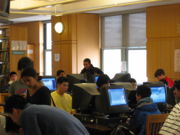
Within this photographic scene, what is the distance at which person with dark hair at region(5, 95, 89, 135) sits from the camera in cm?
243

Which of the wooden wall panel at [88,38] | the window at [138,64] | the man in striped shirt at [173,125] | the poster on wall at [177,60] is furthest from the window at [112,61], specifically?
the man in striped shirt at [173,125]

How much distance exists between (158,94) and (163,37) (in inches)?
153

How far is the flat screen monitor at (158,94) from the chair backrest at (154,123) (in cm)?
113

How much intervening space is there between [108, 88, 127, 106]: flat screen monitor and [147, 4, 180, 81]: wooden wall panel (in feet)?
14.6

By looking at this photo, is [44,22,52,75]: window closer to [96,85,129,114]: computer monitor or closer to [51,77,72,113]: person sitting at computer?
[51,77,72,113]: person sitting at computer

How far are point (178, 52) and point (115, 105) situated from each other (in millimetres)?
4718

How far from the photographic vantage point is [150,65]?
9.52 m

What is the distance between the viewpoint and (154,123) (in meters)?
4.41

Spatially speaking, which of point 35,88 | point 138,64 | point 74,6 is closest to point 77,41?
point 74,6

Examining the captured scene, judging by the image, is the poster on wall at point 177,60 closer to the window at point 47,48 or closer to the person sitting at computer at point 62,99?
the person sitting at computer at point 62,99

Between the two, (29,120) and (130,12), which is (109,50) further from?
(29,120)

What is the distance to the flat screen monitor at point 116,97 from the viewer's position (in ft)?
15.2

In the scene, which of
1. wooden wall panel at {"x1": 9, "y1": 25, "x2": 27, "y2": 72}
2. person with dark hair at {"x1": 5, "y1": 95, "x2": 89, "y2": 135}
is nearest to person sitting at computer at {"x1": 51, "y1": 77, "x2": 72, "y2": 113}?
person with dark hair at {"x1": 5, "y1": 95, "x2": 89, "y2": 135}

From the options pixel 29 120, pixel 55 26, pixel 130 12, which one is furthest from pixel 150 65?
pixel 29 120
